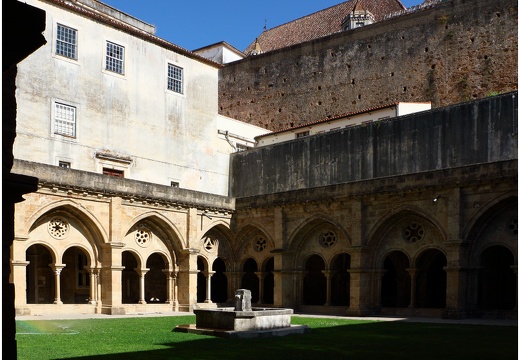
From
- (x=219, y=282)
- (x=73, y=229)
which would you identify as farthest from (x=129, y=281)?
(x=73, y=229)

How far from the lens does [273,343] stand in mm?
12602

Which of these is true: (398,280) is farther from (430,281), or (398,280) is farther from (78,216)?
(78,216)

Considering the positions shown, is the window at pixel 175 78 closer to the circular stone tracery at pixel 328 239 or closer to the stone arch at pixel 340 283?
the circular stone tracery at pixel 328 239

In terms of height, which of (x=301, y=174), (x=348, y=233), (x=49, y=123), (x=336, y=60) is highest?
(x=336, y=60)

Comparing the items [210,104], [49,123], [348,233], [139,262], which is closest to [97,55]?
[49,123]

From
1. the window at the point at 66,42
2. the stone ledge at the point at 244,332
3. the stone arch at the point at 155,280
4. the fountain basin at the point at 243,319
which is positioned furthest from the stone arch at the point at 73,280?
the fountain basin at the point at 243,319

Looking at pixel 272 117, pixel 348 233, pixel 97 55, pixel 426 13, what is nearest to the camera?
pixel 348 233

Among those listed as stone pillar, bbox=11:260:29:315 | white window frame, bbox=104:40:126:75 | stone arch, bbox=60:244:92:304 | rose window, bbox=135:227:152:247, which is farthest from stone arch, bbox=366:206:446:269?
white window frame, bbox=104:40:126:75

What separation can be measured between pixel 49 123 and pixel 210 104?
26.8 ft

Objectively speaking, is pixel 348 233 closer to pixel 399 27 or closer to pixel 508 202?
pixel 508 202

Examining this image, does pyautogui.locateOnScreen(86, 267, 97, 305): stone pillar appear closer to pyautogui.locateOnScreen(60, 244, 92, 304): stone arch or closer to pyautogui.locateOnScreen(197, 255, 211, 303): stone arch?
pyautogui.locateOnScreen(60, 244, 92, 304): stone arch

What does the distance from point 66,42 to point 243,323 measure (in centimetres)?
1508

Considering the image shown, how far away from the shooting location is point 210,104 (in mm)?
30250

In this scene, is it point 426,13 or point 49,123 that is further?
point 426,13
